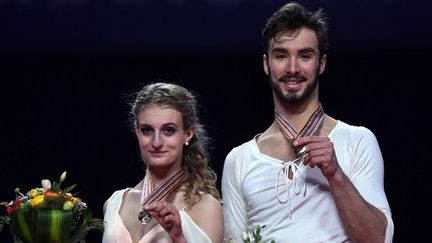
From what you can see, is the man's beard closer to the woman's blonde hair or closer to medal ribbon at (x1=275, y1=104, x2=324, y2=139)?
medal ribbon at (x1=275, y1=104, x2=324, y2=139)

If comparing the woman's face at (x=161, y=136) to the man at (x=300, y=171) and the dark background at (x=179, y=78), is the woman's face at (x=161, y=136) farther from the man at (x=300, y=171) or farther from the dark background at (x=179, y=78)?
the dark background at (x=179, y=78)

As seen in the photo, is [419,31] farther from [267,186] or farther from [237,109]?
[267,186]

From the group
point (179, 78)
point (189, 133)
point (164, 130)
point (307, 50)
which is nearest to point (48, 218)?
point (164, 130)

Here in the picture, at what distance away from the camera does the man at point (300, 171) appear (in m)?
4.12

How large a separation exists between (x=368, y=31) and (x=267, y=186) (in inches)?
55.7

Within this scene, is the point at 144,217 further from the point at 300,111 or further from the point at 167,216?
the point at 300,111

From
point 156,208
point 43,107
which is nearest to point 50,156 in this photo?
point 43,107

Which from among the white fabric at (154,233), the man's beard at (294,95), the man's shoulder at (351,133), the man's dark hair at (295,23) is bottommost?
the white fabric at (154,233)

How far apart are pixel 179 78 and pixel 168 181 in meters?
1.50

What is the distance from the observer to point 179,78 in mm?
5734

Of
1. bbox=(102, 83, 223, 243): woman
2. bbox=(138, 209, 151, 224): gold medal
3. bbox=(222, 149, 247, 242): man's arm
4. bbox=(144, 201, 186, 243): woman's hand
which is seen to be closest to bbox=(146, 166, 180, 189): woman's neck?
bbox=(102, 83, 223, 243): woman

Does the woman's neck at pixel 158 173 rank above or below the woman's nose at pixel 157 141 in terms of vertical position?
below

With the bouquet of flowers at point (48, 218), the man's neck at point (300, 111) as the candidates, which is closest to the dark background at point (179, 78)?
the man's neck at point (300, 111)

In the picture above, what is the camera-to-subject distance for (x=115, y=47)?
5.74 m
